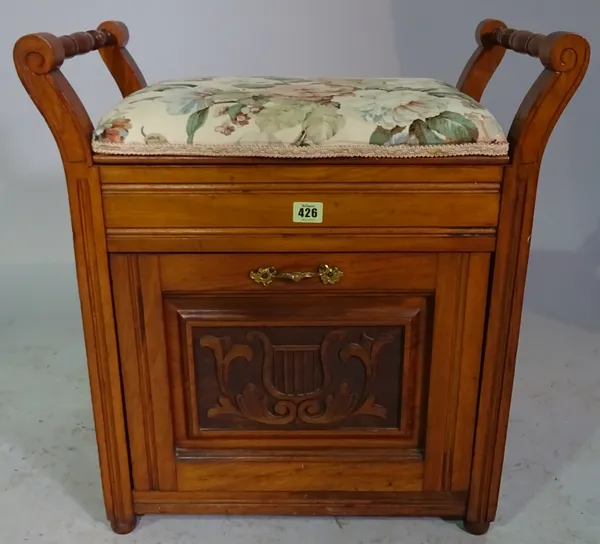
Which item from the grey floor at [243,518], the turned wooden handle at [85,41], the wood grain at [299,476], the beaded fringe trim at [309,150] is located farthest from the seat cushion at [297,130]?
the grey floor at [243,518]

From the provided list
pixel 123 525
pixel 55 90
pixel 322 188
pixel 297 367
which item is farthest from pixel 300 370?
pixel 55 90

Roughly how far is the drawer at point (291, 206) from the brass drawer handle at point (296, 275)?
0.20ft

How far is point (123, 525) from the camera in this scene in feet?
3.67

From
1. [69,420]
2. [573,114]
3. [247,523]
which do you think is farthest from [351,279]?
[573,114]

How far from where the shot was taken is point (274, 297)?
991 mm

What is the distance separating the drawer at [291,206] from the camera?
3.03 feet

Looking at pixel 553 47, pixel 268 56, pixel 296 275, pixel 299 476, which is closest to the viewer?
pixel 553 47

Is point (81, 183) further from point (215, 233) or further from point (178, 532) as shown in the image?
Result: point (178, 532)

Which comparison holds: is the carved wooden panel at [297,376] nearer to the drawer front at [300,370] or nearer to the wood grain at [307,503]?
Result: the drawer front at [300,370]

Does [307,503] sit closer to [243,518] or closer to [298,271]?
[243,518]

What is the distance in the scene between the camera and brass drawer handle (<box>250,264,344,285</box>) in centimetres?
96

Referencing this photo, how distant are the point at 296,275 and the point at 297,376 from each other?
0.55 feet

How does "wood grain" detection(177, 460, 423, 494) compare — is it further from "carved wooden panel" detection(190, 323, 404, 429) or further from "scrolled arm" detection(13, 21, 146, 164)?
"scrolled arm" detection(13, 21, 146, 164)

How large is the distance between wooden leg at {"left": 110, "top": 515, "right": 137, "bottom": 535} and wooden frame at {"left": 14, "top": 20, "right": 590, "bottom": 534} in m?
0.15
